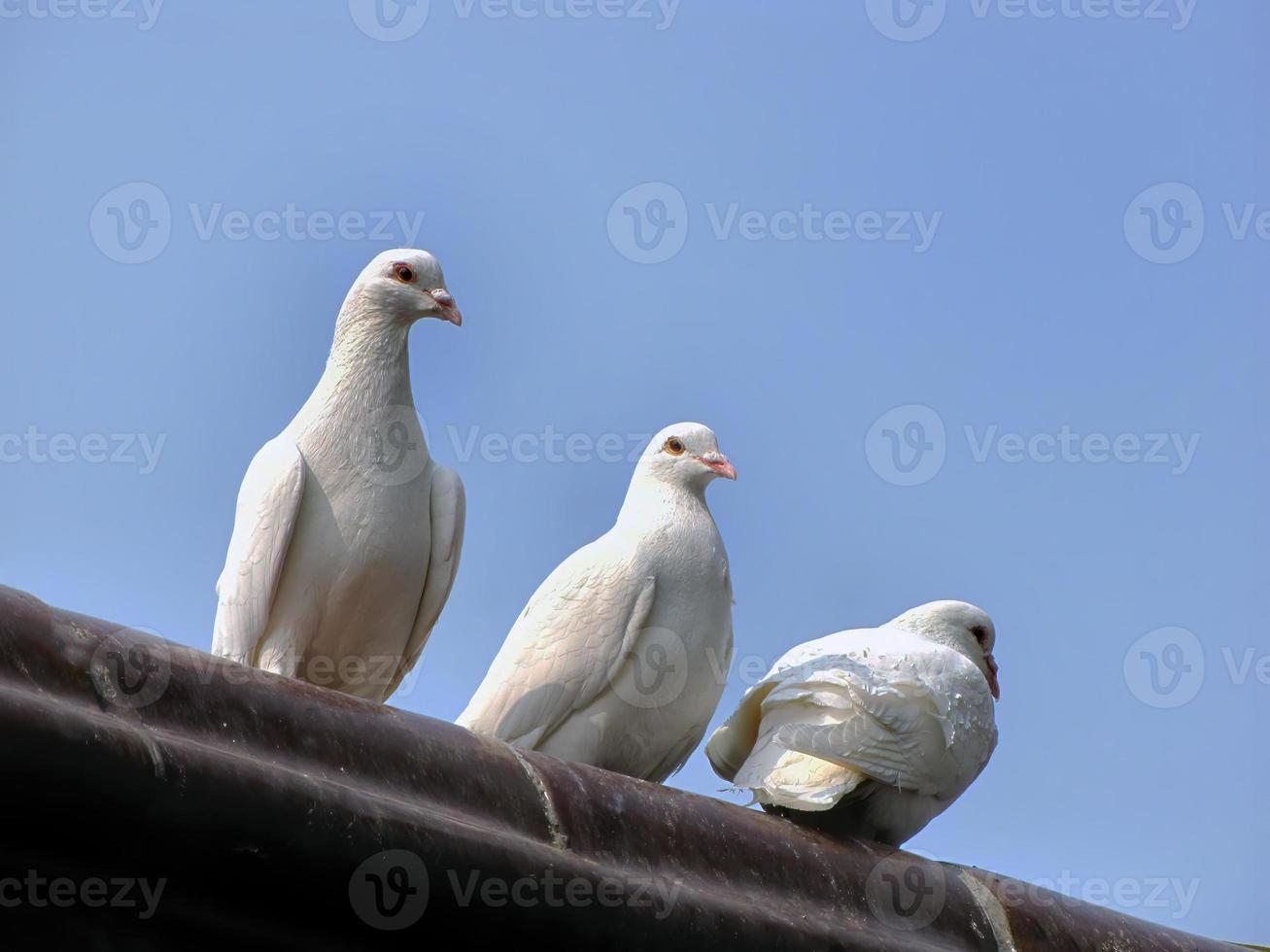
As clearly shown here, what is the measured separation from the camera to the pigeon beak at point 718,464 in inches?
344

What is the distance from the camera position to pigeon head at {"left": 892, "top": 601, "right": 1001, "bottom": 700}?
319 inches

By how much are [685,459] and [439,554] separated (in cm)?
122

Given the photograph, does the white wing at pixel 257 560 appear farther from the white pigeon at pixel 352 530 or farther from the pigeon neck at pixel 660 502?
the pigeon neck at pixel 660 502

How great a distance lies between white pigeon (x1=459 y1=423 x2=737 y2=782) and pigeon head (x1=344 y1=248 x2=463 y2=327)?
1.25 m

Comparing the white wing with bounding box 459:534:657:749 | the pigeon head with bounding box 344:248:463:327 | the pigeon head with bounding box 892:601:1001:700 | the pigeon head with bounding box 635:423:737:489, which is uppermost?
the pigeon head with bounding box 344:248:463:327

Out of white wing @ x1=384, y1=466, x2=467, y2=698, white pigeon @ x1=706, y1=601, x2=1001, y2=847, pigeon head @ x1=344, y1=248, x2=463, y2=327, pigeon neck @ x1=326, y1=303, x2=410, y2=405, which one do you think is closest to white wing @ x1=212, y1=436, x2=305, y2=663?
pigeon neck @ x1=326, y1=303, x2=410, y2=405

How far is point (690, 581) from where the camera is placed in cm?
823

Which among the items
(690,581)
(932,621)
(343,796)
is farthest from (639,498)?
(343,796)

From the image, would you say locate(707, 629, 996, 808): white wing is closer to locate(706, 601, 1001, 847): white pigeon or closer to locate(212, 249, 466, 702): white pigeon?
locate(706, 601, 1001, 847): white pigeon

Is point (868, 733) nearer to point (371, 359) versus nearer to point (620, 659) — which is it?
point (620, 659)

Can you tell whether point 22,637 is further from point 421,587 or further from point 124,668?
point 421,587

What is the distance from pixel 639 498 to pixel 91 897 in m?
4.50

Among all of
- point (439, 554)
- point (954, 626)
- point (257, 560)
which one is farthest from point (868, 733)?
point (257, 560)

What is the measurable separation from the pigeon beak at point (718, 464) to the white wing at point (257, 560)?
1.85 metres
